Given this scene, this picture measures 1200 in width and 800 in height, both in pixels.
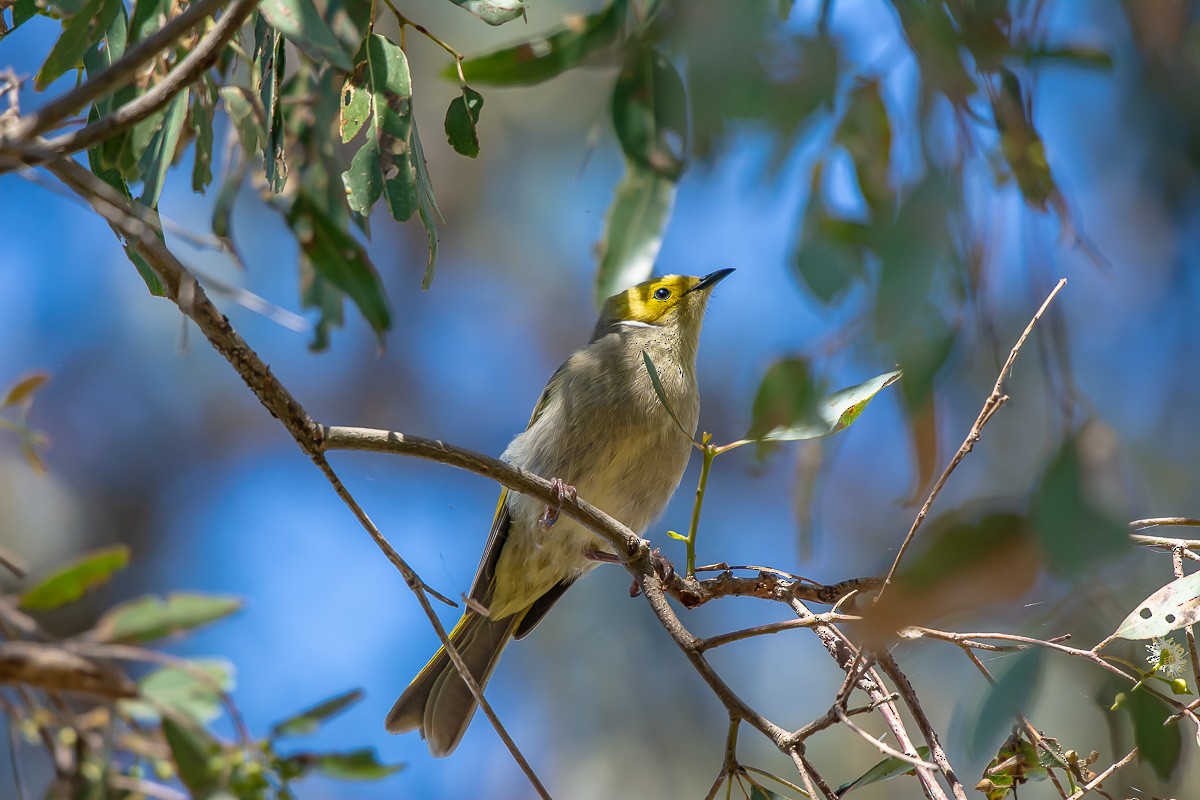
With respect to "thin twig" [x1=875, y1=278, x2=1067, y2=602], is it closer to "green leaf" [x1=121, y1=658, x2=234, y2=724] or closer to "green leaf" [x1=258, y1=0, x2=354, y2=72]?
"green leaf" [x1=121, y1=658, x2=234, y2=724]

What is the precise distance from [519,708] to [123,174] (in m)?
6.24

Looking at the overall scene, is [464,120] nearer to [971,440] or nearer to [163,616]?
[971,440]

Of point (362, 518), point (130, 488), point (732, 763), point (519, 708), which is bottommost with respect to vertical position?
point (519, 708)

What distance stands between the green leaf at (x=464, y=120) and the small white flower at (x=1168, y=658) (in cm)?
172

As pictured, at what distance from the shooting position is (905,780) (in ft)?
18.9

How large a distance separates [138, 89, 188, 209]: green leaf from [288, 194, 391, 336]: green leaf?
508 millimetres

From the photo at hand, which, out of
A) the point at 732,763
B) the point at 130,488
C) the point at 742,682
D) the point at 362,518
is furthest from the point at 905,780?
the point at 130,488

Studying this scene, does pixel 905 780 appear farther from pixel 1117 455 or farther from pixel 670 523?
pixel 1117 455

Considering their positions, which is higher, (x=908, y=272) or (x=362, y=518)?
(x=908, y=272)

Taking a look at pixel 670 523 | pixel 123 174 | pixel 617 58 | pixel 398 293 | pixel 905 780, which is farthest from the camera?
pixel 398 293

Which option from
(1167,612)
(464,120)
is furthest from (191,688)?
(1167,612)

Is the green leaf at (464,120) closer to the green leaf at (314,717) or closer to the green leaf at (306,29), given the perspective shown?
the green leaf at (306,29)

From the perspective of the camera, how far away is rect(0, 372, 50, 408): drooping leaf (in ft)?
5.63

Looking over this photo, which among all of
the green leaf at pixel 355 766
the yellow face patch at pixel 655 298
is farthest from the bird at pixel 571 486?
the green leaf at pixel 355 766
